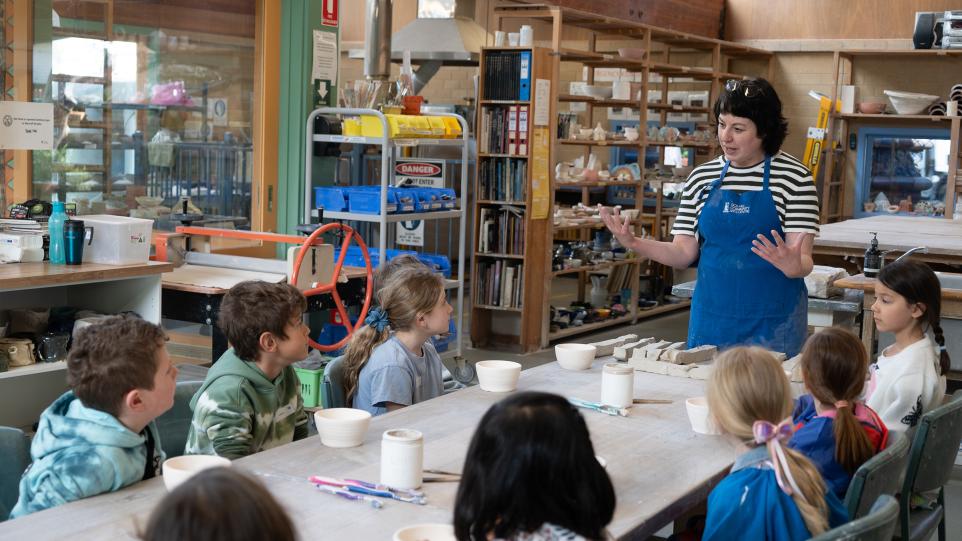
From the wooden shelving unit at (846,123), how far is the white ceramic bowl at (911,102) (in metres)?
0.08

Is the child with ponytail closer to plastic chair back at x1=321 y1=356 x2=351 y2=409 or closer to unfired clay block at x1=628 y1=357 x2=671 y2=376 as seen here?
unfired clay block at x1=628 y1=357 x2=671 y2=376

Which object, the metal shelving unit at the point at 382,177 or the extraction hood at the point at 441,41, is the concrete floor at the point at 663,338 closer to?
the metal shelving unit at the point at 382,177

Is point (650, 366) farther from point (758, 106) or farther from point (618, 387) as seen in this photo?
point (758, 106)

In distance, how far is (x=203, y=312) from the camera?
5129mm

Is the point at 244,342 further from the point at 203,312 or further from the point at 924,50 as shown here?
the point at 924,50

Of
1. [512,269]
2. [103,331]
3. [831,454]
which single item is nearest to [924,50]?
[512,269]

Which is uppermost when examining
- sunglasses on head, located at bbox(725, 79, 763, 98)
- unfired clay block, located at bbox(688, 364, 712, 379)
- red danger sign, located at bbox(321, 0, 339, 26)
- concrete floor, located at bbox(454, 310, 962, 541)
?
red danger sign, located at bbox(321, 0, 339, 26)

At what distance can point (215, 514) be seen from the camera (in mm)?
1185

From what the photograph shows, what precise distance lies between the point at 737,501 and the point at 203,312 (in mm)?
3423

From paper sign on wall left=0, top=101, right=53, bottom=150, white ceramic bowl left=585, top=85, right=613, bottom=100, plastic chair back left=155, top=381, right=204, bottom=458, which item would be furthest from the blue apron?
white ceramic bowl left=585, top=85, right=613, bottom=100

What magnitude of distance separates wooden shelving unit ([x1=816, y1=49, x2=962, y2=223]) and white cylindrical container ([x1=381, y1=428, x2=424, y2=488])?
8.90m

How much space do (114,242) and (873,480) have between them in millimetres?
3517

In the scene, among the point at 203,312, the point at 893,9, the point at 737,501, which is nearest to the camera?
the point at 737,501

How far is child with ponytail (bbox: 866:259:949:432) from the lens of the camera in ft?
11.2
